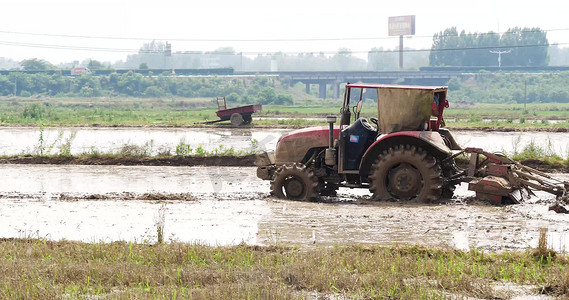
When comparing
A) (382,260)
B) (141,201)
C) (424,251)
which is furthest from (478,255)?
(141,201)

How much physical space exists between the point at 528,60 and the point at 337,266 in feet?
460

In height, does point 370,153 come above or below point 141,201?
above

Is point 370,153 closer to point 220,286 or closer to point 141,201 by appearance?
point 141,201

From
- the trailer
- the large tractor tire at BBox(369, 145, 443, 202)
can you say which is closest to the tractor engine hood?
the large tractor tire at BBox(369, 145, 443, 202)

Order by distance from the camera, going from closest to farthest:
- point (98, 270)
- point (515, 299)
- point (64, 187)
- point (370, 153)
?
point (515, 299) < point (98, 270) < point (370, 153) < point (64, 187)

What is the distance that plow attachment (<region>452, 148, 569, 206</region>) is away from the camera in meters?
11.7

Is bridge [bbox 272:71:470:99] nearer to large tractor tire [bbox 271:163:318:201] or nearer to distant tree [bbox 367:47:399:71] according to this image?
distant tree [bbox 367:47:399:71]

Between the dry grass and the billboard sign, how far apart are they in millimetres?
148498

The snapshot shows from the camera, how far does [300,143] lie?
13.2 metres

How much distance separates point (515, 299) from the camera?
21.9 feet

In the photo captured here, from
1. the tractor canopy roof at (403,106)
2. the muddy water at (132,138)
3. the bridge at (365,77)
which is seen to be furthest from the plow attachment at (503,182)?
the bridge at (365,77)

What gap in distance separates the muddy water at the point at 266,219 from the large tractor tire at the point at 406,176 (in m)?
0.32

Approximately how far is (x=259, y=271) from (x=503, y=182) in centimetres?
600

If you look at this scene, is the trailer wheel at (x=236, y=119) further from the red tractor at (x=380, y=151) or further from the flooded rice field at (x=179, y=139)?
the red tractor at (x=380, y=151)
